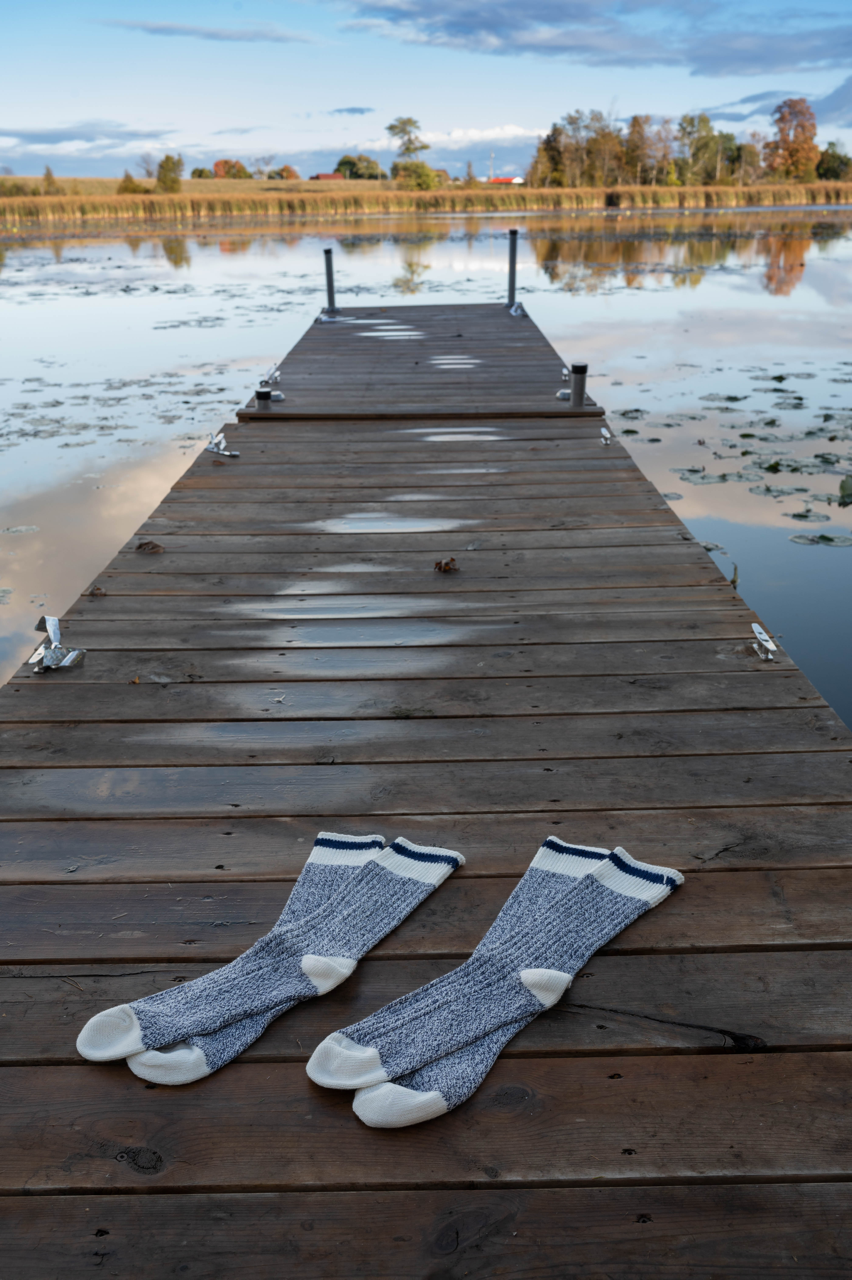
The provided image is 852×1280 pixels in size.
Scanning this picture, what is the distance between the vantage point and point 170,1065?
1.12 m

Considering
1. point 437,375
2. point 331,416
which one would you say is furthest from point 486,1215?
point 437,375

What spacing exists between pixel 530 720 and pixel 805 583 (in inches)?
92.7

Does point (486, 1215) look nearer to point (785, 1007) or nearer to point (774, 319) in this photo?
point (785, 1007)

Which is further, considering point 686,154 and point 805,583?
point 686,154

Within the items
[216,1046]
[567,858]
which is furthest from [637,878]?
[216,1046]

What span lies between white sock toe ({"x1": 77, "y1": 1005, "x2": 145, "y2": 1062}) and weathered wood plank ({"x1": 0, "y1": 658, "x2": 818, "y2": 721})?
34.3 inches

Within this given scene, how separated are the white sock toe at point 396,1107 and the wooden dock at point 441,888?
0.6 inches

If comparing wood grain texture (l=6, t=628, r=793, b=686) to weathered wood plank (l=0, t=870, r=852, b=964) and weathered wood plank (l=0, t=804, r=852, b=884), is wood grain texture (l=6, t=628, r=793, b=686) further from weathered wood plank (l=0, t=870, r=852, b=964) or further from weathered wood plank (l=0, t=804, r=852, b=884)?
weathered wood plank (l=0, t=870, r=852, b=964)

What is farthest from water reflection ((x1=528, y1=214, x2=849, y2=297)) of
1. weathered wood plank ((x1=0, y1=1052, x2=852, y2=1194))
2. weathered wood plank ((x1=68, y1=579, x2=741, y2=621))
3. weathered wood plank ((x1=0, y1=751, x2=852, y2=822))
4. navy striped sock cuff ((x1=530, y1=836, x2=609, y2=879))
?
weathered wood plank ((x1=0, y1=1052, x2=852, y2=1194))

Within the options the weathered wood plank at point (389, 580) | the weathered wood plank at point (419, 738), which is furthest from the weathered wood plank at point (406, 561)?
the weathered wood plank at point (419, 738)

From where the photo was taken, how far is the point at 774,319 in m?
9.60

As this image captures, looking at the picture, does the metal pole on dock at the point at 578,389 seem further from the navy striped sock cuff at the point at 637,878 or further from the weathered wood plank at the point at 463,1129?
the weathered wood plank at the point at 463,1129

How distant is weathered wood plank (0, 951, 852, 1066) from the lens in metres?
1.16

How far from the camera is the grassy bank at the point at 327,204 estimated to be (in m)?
26.2
